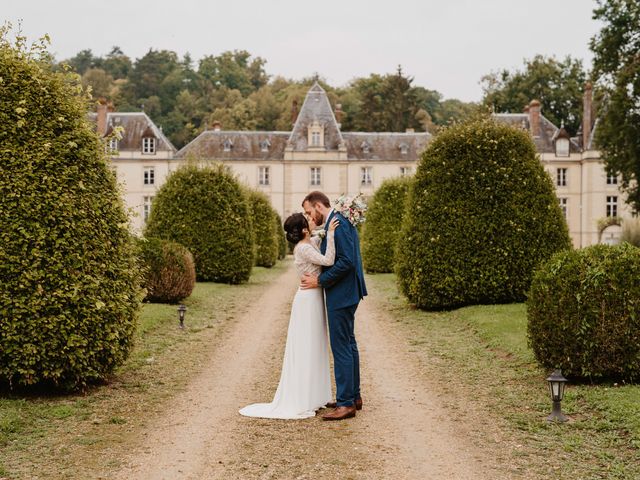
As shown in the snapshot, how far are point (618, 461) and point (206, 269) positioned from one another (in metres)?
15.3

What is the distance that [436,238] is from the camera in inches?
510

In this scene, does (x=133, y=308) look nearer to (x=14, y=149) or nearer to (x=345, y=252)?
(x=14, y=149)

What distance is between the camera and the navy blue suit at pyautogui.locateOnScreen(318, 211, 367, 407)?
6199mm

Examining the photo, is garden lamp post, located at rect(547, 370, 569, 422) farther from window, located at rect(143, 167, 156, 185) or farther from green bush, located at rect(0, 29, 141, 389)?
window, located at rect(143, 167, 156, 185)

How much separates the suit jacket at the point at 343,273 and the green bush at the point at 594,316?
215 cm

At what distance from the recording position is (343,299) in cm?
625

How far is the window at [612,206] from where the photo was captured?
164 feet

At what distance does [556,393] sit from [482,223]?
23.2ft

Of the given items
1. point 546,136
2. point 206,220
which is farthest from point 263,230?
point 546,136

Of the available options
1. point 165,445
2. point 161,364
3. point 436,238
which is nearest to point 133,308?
point 161,364

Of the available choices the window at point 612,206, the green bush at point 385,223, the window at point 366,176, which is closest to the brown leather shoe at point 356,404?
the green bush at point 385,223

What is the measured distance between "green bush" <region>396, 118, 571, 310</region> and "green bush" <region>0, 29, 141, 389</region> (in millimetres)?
7093

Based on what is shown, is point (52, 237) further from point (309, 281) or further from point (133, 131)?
point (133, 131)

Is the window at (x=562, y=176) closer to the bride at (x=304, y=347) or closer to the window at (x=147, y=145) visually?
the window at (x=147, y=145)
